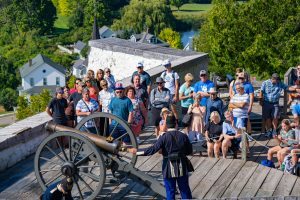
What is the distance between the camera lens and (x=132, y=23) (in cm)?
10550

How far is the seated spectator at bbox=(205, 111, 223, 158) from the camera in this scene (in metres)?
10.4

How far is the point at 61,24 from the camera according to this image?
14450 centimetres

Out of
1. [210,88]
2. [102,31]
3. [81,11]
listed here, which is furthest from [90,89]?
[81,11]

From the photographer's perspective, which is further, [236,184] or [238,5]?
[238,5]

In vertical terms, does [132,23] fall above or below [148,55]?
above

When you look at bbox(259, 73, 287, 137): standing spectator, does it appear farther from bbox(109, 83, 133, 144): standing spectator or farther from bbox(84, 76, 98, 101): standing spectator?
bbox(84, 76, 98, 101): standing spectator

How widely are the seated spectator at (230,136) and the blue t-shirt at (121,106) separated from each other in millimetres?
1595

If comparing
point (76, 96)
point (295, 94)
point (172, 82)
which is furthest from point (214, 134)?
point (76, 96)

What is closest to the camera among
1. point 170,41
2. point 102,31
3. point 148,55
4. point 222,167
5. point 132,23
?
point 222,167

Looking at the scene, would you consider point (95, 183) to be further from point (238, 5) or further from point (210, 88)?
point (238, 5)

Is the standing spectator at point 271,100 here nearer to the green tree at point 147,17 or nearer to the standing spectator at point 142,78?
the standing spectator at point 142,78

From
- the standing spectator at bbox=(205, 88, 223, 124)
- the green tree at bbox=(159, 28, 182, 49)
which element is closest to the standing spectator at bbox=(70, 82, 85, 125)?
the standing spectator at bbox=(205, 88, 223, 124)

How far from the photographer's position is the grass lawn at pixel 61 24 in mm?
139625

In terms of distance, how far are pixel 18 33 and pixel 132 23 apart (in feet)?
98.9
